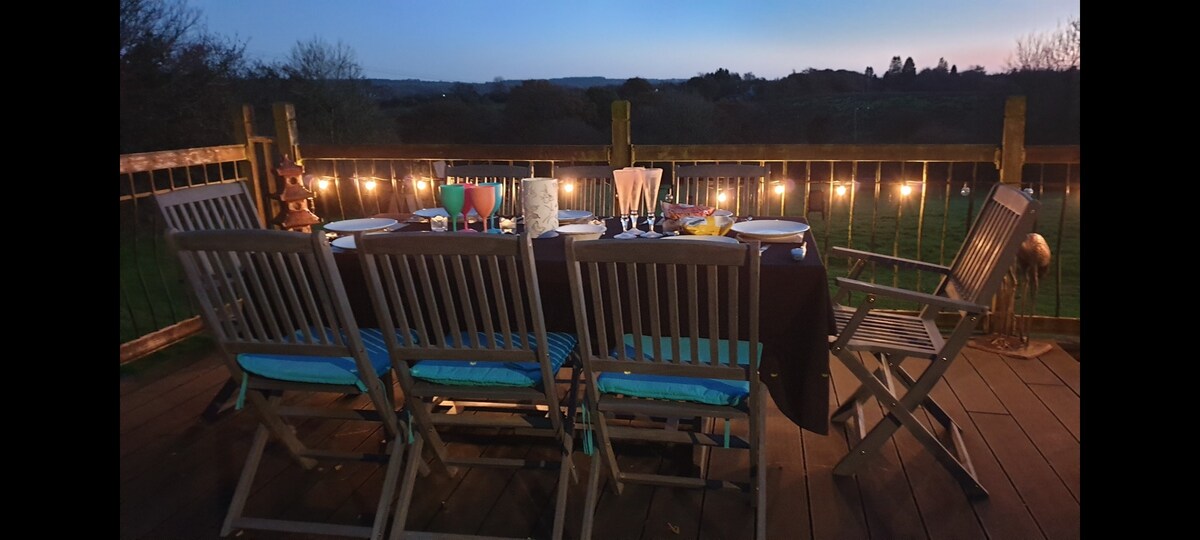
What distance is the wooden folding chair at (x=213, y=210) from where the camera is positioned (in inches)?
102

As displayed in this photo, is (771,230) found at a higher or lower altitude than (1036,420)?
higher

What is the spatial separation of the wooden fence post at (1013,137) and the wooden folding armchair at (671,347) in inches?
89.7

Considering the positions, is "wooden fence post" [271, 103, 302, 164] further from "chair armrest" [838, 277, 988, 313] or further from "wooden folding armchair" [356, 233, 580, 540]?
"chair armrest" [838, 277, 988, 313]

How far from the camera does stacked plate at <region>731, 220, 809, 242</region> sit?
224cm

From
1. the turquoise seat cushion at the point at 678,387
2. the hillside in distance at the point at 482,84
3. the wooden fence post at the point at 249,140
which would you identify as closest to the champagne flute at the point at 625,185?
the turquoise seat cushion at the point at 678,387

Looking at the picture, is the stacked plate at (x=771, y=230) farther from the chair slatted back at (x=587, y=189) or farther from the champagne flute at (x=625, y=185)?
the chair slatted back at (x=587, y=189)

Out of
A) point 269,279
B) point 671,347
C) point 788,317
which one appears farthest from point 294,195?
point 788,317

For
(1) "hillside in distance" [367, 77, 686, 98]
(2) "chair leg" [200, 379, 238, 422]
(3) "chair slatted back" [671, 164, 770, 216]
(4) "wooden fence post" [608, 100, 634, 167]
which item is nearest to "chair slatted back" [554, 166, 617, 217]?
(3) "chair slatted back" [671, 164, 770, 216]

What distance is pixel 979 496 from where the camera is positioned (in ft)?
6.98

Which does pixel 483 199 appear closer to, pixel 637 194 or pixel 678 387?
pixel 637 194

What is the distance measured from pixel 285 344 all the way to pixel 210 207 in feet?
4.57

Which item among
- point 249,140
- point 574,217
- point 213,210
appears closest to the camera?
point 574,217

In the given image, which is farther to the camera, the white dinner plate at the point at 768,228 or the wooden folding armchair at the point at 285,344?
the white dinner plate at the point at 768,228

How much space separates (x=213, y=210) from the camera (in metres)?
2.84
